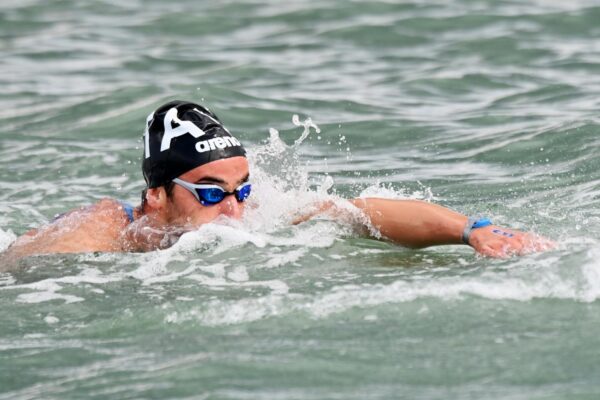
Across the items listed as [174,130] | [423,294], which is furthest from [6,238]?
[423,294]

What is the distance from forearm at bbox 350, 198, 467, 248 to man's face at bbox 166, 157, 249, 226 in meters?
0.77

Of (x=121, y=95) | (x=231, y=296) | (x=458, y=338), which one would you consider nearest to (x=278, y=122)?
(x=121, y=95)

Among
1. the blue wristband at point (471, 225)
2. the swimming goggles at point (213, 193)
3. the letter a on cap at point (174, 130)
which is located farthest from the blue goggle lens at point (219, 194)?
the blue wristband at point (471, 225)

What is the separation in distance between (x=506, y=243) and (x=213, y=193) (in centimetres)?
184

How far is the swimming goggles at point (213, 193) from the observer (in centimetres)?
780

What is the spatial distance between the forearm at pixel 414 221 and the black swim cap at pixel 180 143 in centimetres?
93

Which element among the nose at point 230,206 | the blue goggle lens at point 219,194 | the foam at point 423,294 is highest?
the blue goggle lens at point 219,194

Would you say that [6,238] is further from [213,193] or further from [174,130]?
[213,193]

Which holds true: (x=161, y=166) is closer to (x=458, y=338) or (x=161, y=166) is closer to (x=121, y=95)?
(x=458, y=338)

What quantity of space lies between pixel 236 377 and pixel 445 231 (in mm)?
2282

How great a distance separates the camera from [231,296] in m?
6.84

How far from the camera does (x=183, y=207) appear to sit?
7934 mm

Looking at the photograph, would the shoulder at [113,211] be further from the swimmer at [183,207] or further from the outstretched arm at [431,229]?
the outstretched arm at [431,229]

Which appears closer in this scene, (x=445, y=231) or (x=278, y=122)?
(x=445, y=231)
